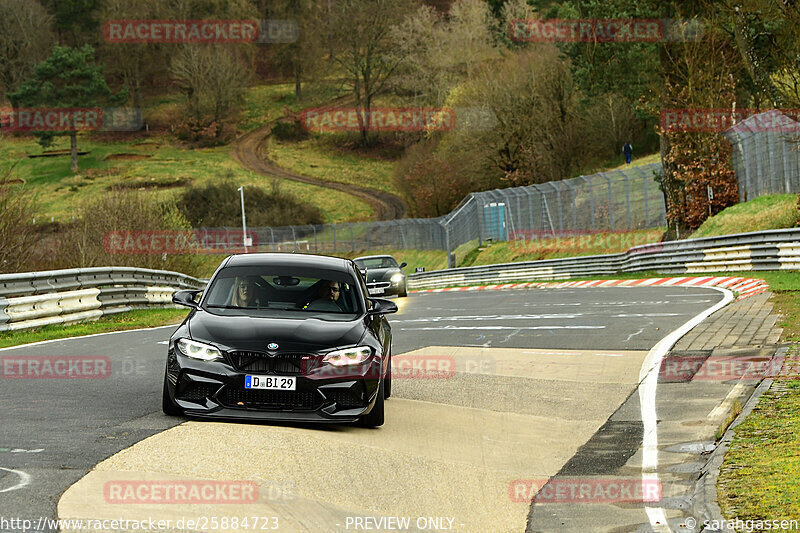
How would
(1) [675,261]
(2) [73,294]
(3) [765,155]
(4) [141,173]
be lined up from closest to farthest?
(2) [73,294], (1) [675,261], (3) [765,155], (4) [141,173]

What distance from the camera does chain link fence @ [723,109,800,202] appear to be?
34.4 meters

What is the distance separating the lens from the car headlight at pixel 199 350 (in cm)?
883

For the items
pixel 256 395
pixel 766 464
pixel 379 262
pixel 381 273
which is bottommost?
pixel 381 273

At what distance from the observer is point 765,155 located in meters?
36.5

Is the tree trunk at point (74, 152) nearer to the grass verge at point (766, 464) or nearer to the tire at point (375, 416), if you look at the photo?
the tire at point (375, 416)

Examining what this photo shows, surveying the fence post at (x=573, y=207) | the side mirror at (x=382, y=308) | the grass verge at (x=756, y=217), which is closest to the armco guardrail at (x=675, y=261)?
the grass verge at (x=756, y=217)

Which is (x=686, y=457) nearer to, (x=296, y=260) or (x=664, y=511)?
(x=664, y=511)

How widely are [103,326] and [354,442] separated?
47.0 feet

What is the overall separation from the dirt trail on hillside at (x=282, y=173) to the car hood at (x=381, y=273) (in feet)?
212

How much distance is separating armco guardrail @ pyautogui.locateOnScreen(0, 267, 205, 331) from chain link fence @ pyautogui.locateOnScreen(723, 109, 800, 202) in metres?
18.6

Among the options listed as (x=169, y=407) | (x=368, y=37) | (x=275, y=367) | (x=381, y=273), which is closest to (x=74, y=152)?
(x=368, y=37)

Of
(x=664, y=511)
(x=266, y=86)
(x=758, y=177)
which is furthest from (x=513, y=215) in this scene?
(x=266, y=86)

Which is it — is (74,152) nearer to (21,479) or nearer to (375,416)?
(375,416)

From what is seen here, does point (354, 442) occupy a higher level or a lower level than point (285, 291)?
lower
